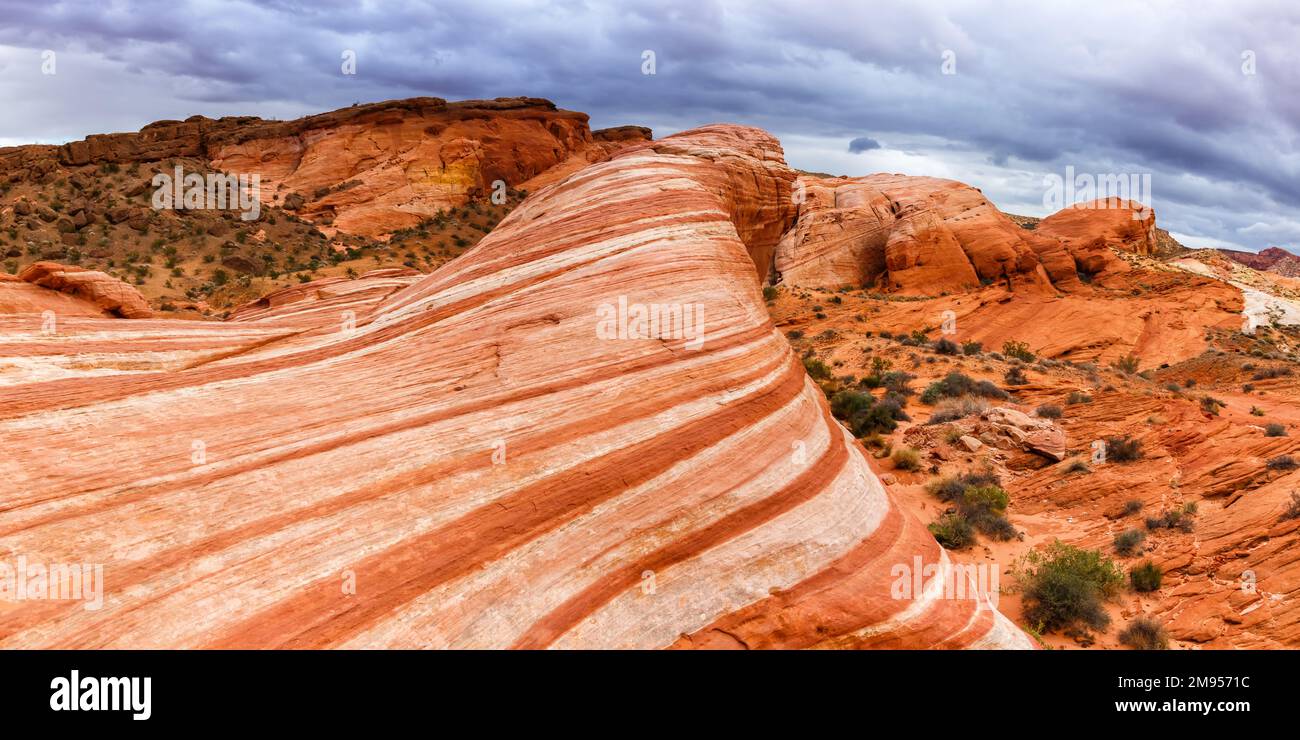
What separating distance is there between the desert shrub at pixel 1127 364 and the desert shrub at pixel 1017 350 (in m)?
3.17

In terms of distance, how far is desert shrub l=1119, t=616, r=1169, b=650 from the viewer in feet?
27.6

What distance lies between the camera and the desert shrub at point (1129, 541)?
10.5 m

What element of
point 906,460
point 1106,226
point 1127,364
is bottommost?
point 906,460

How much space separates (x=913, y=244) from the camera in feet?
129

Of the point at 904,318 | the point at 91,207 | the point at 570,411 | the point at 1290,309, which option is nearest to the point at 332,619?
the point at 570,411

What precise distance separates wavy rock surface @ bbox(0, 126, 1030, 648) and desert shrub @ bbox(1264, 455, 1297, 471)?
7950 millimetres

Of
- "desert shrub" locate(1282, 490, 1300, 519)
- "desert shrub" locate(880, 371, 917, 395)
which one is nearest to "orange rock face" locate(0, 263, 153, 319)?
"desert shrub" locate(1282, 490, 1300, 519)

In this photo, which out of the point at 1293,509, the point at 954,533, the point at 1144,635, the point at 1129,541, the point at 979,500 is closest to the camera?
the point at 1144,635

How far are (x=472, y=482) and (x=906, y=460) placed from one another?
35.0 ft

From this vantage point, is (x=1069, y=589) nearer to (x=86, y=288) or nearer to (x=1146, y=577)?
(x=1146, y=577)

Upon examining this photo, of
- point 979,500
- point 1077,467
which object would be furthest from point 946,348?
point 979,500

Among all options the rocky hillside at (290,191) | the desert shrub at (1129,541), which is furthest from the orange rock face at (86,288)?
the desert shrub at (1129,541)

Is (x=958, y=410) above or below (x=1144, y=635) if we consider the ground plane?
above

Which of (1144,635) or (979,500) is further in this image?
(979,500)
